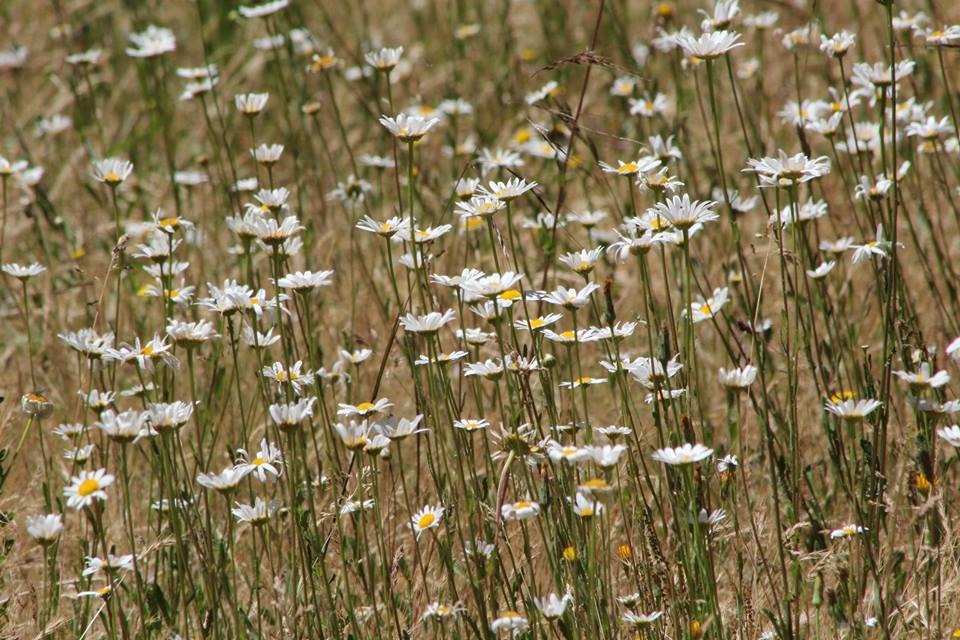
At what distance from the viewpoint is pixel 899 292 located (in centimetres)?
237

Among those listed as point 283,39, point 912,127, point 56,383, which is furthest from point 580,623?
point 283,39

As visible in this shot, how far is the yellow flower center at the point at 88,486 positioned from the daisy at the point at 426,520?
0.53 m

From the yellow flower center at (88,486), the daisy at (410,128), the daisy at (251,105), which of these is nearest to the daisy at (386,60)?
the daisy at (251,105)

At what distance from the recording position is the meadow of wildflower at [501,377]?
6.42 feet

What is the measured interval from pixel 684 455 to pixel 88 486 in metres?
0.90

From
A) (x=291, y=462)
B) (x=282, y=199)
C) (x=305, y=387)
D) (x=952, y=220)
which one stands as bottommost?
(x=952, y=220)

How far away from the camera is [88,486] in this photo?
70.2 inches

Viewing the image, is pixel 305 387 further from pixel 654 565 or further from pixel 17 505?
pixel 654 565

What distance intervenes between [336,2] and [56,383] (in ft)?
12.4

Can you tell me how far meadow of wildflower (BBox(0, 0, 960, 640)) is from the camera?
196cm

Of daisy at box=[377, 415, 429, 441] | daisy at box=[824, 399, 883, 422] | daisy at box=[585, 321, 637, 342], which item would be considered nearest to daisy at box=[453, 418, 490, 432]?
daisy at box=[377, 415, 429, 441]

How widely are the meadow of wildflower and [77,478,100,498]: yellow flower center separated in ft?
0.09

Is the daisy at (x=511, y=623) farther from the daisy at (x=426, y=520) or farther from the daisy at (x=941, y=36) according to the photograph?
the daisy at (x=941, y=36)

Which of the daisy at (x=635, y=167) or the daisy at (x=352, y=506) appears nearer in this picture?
the daisy at (x=352, y=506)
